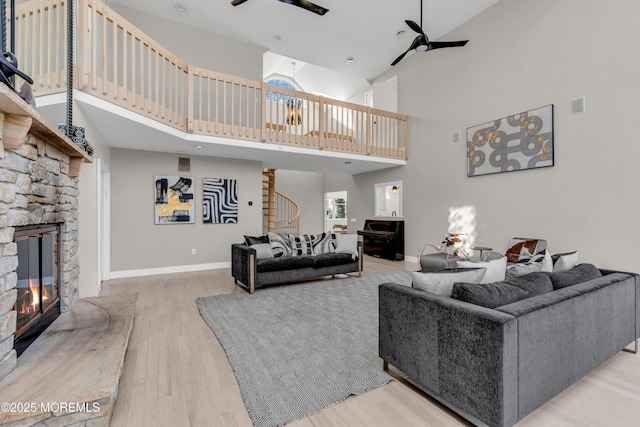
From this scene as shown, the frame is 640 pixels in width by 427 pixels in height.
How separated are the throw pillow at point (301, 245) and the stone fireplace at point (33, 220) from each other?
8.86 feet

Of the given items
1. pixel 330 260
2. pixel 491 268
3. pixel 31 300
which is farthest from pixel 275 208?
pixel 491 268

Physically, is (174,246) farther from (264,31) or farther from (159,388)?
(264,31)

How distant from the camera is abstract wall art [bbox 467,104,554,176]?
14.5 feet

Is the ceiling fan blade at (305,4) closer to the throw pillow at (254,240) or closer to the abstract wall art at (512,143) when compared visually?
the abstract wall art at (512,143)

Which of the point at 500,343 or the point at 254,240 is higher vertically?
the point at 254,240

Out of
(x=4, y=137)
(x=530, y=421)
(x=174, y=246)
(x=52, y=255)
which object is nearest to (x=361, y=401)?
(x=530, y=421)

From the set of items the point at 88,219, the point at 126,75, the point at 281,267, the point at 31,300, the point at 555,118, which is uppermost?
the point at 126,75

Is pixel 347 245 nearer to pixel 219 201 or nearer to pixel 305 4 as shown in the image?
pixel 219 201

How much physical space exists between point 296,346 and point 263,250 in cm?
207

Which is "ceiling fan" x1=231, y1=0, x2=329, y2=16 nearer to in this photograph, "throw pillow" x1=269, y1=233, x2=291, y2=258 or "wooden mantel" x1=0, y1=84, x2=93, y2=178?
"throw pillow" x1=269, y1=233, x2=291, y2=258

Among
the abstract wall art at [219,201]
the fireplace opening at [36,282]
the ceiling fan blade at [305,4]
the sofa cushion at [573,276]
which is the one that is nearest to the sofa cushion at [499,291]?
the sofa cushion at [573,276]

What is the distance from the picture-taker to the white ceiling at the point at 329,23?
17.3 feet

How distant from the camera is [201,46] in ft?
19.9

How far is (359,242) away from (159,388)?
12.3 ft
